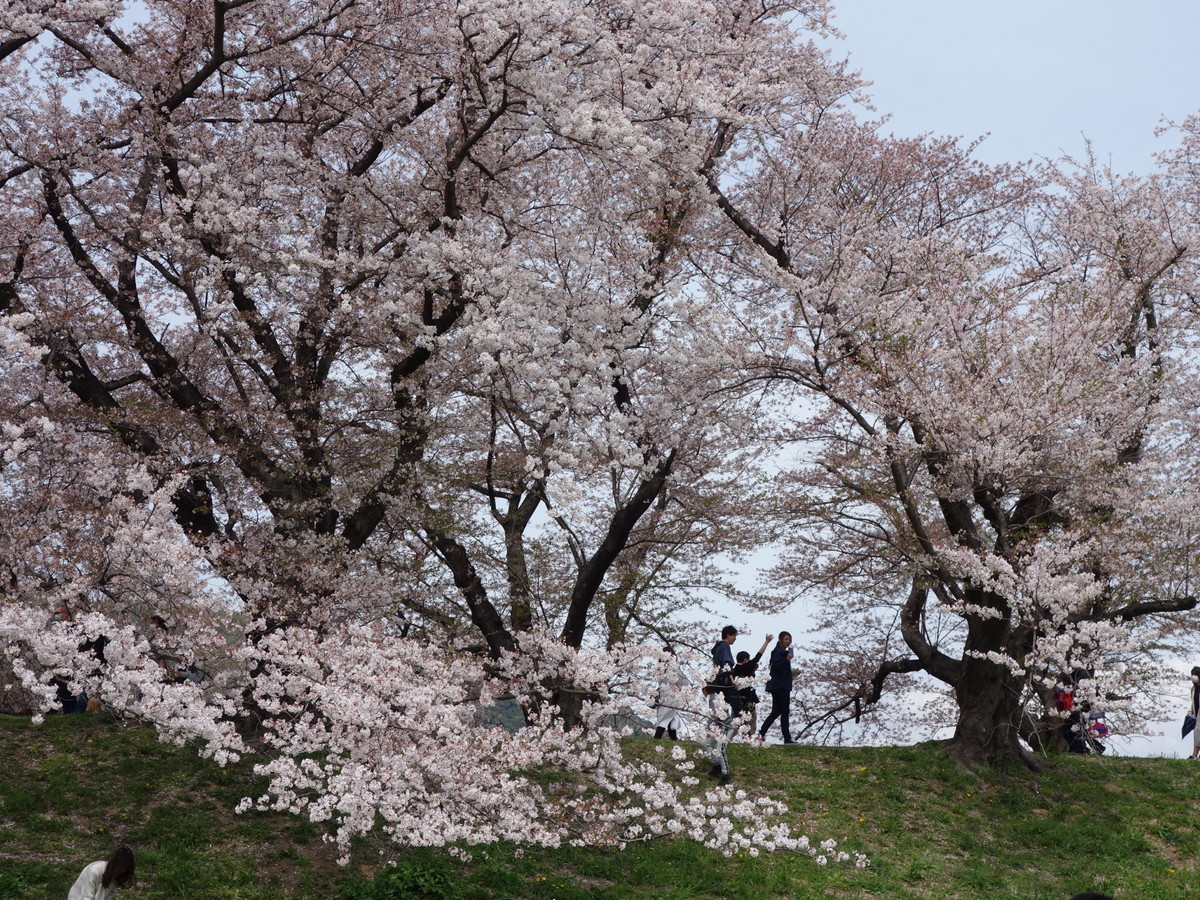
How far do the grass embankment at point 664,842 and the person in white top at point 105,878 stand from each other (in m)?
2.15

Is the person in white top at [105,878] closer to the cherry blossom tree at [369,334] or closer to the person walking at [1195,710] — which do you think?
the cherry blossom tree at [369,334]

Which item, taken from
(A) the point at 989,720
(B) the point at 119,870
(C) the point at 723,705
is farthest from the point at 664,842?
(B) the point at 119,870

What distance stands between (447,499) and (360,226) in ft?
12.9

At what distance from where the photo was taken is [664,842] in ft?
39.3

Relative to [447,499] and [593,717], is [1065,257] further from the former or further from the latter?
[593,717]

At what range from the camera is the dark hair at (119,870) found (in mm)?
7621

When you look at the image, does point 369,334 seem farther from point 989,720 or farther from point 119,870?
point 989,720

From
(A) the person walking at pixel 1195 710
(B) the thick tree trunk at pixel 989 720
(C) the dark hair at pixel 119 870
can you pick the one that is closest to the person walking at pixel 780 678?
(B) the thick tree trunk at pixel 989 720

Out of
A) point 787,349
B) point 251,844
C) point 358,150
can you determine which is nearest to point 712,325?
point 787,349

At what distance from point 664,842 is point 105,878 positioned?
20.1 feet

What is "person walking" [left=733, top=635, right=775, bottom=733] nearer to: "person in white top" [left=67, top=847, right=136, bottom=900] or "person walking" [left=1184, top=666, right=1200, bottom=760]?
"person walking" [left=1184, top=666, right=1200, bottom=760]

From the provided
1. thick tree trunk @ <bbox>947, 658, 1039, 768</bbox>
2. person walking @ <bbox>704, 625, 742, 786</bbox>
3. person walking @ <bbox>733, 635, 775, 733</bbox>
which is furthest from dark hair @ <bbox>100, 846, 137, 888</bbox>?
thick tree trunk @ <bbox>947, 658, 1039, 768</bbox>

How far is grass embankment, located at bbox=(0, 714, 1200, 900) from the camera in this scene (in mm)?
10336

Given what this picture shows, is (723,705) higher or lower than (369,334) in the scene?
lower
